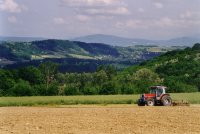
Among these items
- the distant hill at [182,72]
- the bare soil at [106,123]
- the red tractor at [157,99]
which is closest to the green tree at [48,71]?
the distant hill at [182,72]

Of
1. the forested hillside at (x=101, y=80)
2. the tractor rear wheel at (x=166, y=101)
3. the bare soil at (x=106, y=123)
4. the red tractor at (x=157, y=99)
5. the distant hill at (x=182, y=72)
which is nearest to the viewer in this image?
the bare soil at (x=106, y=123)

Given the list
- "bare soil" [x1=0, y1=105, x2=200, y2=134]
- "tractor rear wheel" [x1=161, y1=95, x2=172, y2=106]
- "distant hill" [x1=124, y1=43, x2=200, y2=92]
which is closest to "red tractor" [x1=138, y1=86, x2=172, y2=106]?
"tractor rear wheel" [x1=161, y1=95, x2=172, y2=106]

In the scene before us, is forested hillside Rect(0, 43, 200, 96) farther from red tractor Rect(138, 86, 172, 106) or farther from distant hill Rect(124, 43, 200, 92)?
red tractor Rect(138, 86, 172, 106)

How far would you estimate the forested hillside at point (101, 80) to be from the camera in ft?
283

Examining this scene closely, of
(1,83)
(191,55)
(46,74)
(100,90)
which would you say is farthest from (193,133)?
(191,55)

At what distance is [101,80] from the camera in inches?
4897

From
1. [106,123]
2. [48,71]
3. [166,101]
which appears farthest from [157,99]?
[48,71]

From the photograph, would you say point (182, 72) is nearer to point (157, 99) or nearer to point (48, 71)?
point (48, 71)

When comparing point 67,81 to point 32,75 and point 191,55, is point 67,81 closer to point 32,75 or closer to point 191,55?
point 32,75

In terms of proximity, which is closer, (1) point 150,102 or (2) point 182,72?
(1) point 150,102

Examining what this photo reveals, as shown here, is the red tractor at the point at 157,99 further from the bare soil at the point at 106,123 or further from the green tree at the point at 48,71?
the green tree at the point at 48,71

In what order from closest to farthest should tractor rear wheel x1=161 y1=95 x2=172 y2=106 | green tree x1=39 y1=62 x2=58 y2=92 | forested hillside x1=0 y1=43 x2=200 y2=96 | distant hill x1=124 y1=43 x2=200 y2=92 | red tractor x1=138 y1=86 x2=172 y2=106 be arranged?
tractor rear wheel x1=161 y1=95 x2=172 y2=106 < red tractor x1=138 y1=86 x2=172 y2=106 < forested hillside x1=0 y1=43 x2=200 y2=96 < distant hill x1=124 y1=43 x2=200 y2=92 < green tree x1=39 y1=62 x2=58 y2=92

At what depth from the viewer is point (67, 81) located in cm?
13462

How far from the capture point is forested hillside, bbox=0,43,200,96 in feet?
283
